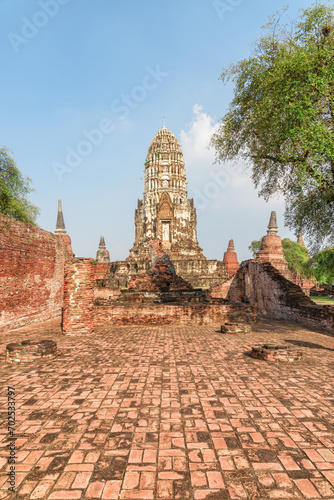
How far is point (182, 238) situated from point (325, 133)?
118 ft

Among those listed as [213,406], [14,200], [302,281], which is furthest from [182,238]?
[213,406]

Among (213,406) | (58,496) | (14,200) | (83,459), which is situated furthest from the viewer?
(14,200)

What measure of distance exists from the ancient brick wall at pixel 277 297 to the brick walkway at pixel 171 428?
13.6ft

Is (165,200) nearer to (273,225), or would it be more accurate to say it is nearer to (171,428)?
(273,225)

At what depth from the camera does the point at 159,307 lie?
9805 mm

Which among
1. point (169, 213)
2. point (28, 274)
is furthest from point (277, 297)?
point (169, 213)

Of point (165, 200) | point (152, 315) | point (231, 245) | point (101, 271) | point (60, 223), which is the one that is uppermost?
point (165, 200)

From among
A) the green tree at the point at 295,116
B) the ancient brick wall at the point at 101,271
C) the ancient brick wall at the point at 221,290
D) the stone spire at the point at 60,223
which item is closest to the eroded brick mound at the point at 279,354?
the green tree at the point at 295,116

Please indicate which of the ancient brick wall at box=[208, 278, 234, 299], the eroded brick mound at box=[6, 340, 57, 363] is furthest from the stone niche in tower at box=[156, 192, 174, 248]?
the eroded brick mound at box=[6, 340, 57, 363]

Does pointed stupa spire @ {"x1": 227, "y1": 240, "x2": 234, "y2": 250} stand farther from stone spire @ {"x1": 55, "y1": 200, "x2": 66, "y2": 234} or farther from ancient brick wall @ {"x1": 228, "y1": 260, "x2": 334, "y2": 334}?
stone spire @ {"x1": 55, "y1": 200, "x2": 66, "y2": 234}

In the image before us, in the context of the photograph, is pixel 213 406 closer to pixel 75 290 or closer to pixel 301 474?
pixel 301 474

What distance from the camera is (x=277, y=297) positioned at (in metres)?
12.4

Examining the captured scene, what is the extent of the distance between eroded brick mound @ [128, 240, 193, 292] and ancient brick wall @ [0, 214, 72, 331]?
449 centimetres

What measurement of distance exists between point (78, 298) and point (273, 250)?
28.2m
